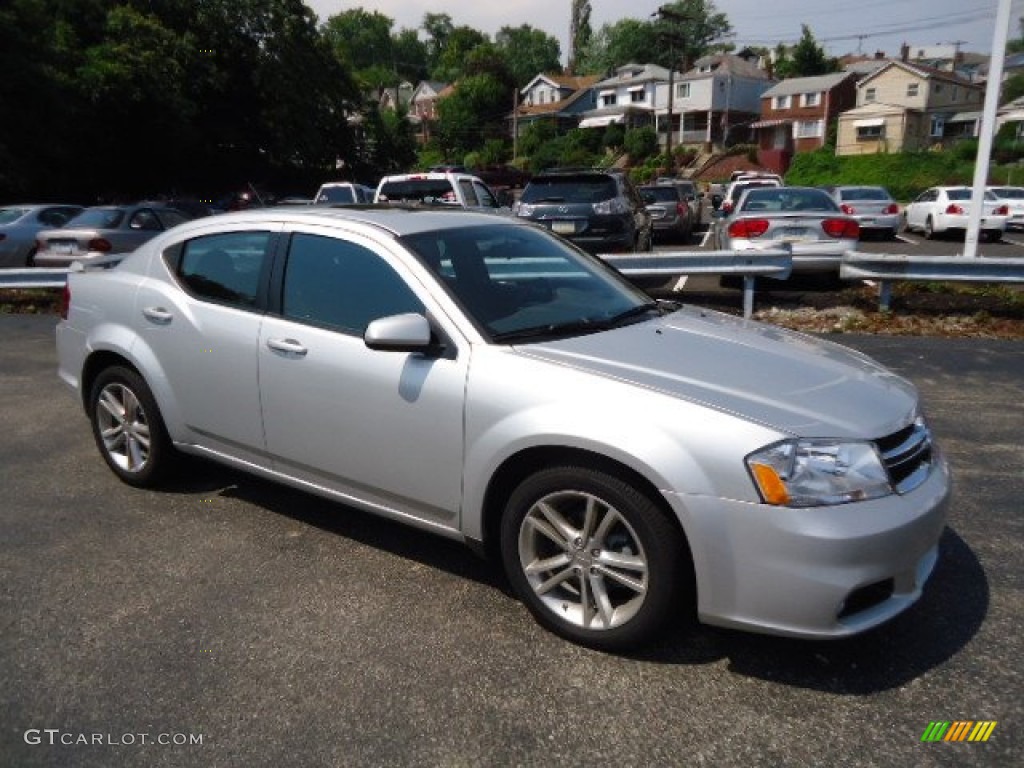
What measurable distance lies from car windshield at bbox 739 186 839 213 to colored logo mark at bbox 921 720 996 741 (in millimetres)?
9472

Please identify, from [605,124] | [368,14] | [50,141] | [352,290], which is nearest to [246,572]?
[352,290]

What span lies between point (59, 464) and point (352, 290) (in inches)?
109

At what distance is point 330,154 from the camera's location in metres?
40.2

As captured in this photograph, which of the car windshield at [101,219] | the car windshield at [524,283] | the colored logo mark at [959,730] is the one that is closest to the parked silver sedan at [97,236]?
the car windshield at [101,219]

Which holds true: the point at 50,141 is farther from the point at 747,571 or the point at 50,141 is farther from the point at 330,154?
the point at 747,571

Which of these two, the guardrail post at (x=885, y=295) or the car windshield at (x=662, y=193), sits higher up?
the car windshield at (x=662, y=193)

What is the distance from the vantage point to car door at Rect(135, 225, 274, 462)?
394 cm

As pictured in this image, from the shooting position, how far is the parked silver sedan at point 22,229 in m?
13.9

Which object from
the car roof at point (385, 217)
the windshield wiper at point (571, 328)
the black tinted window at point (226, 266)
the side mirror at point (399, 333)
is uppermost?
the car roof at point (385, 217)

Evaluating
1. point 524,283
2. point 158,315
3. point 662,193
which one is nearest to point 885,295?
point 524,283

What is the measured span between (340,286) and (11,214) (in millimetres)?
13845

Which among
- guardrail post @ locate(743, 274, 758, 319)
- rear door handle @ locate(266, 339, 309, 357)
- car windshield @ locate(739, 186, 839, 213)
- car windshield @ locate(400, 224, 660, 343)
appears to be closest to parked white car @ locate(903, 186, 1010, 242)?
car windshield @ locate(739, 186, 839, 213)

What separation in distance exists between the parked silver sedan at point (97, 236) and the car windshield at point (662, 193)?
41.8 feet

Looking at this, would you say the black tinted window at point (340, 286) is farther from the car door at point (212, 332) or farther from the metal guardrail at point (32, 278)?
the metal guardrail at point (32, 278)
